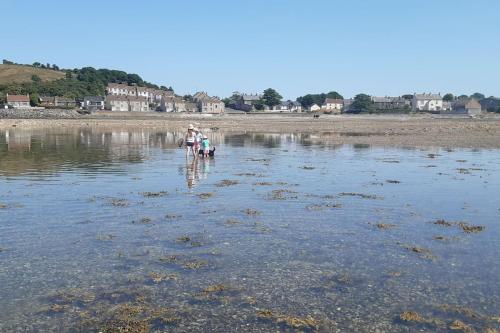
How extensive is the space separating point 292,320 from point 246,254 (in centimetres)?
388

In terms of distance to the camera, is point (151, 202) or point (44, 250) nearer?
point (44, 250)

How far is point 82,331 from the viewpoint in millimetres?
7859

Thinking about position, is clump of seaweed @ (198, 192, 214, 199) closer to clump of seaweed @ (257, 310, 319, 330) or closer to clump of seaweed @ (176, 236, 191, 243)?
clump of seaweed @ (176, 236, 191, 243)

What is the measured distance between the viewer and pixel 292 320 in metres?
8.34

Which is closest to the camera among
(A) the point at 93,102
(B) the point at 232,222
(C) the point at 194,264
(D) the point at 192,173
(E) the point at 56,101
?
(C) the point at 194,264

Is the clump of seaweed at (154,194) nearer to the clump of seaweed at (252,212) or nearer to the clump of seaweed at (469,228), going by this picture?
the clump of seaweed at (252,212)

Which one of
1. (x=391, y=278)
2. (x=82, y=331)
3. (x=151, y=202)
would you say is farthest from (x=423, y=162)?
(x=82, y=331)

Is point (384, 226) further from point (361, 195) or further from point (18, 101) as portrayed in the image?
point (18, 101)

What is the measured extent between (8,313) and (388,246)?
9.29 meters

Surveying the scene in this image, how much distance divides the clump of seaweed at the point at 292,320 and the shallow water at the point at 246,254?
2cm

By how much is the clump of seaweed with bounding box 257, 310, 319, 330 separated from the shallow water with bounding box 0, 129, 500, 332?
2cm

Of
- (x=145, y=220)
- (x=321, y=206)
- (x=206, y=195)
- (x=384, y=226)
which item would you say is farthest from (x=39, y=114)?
(x=384, y=226)

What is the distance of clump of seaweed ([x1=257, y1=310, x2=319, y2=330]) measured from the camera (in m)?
8.16

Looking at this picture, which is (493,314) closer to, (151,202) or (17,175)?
(151,202)
